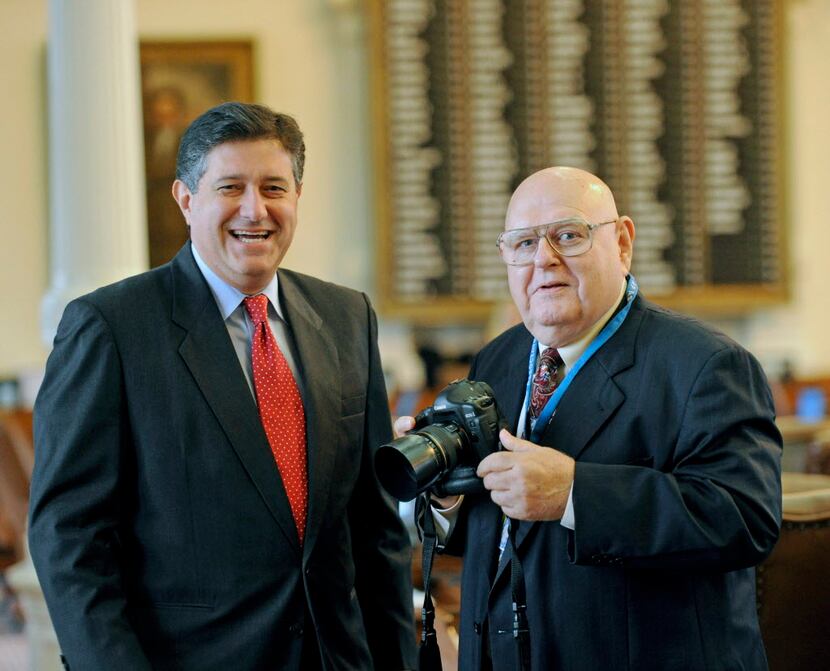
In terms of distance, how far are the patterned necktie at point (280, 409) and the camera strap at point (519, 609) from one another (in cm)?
35

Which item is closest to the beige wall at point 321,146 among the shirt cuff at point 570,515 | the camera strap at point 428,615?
the camera strap at point 428,615

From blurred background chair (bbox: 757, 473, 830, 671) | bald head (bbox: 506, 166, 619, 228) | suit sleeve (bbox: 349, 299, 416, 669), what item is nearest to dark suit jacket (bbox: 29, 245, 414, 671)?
suit sleeve (bbox: 349, 299, 416, 669)

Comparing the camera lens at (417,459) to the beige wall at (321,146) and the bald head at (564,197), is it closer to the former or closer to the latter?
the bald head at (564,197)

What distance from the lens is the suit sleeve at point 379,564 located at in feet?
6.40

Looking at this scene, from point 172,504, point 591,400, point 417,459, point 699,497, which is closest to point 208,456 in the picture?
point 172,504

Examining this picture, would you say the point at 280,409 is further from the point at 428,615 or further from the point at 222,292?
the point at 428,615

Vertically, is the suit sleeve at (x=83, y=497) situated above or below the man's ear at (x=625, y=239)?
below

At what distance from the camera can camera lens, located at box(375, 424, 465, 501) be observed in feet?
5.13

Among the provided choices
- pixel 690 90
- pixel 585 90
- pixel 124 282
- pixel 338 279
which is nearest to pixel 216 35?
pixel 338 279

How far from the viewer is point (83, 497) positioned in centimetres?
162

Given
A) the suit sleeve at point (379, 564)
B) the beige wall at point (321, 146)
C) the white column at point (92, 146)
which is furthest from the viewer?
the beige wall at point (321, 146)

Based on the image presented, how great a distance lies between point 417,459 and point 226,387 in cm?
37

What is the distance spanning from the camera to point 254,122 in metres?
1.75

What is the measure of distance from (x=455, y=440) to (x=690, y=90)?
200 inches
